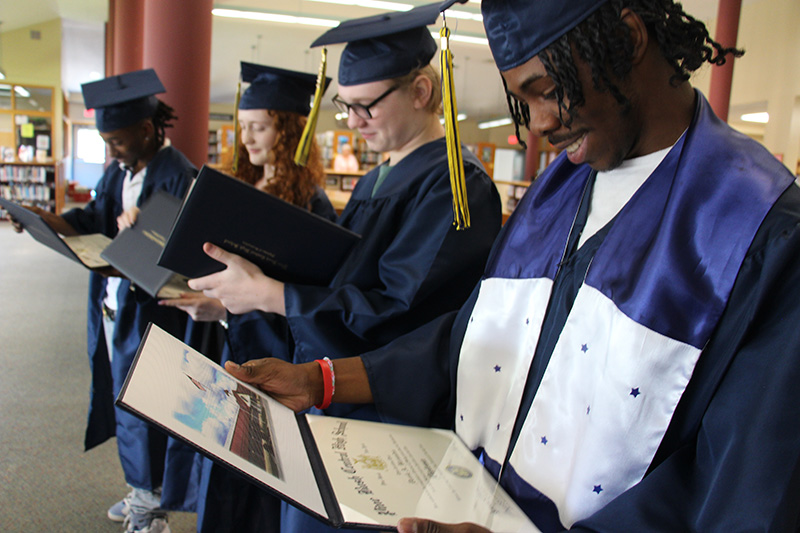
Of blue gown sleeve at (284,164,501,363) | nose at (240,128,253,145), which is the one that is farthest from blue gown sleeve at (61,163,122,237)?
blue gown sleeve at (284,164,501,363)

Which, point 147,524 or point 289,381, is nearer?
point 289,381

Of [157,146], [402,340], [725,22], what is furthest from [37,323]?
[725,22]

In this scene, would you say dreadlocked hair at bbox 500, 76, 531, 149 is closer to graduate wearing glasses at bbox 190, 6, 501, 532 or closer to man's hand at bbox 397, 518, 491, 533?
graduate wearing glasses at bbox 190, 6, 501, 532

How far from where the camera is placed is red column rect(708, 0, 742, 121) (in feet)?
21.7

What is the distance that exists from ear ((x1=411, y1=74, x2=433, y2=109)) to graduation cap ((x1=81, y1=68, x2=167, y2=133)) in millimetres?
1310

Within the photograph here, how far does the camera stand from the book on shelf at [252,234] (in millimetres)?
1308

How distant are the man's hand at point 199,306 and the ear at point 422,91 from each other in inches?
33.0

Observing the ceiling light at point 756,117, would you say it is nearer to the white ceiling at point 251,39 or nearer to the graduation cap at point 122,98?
the white ceiling at point 251,39

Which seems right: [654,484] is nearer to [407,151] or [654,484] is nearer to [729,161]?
[729,161]

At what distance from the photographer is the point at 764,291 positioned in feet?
2.05

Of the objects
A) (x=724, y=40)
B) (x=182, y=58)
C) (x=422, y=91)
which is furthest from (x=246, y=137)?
(x=724, y=40)

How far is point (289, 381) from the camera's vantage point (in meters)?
1.12

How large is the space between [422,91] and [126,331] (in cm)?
155

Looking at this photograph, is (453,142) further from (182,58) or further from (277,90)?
(182,58)
